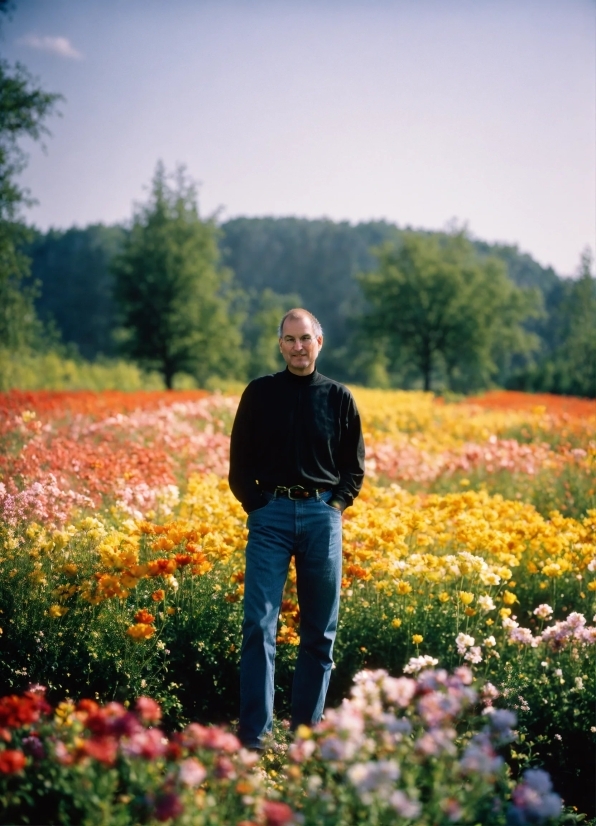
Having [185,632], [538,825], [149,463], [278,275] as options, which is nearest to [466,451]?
[149,463]

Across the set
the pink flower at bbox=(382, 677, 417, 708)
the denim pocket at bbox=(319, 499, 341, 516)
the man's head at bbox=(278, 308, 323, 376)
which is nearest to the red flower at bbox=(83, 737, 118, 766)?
the pink flower at bbox=(382, 677, 417, 708)

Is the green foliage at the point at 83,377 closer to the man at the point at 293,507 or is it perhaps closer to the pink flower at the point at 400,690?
the man at the point at 293,507

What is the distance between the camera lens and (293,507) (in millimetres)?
3355

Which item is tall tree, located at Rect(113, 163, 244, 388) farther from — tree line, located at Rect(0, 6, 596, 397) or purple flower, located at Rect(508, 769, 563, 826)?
purple flower, located at Rect(508, 769, 563, 826)

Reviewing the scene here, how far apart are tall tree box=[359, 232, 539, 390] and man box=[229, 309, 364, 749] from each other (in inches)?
1093

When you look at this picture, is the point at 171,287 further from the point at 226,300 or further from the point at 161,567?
the point at 161,567

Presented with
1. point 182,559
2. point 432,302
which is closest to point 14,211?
point 182,559

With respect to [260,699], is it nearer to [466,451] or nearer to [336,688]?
[336,688]

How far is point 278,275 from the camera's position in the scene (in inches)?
3844

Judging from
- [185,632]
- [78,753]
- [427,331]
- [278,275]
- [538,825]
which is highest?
[278,275]

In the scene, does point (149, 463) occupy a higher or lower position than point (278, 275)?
lower

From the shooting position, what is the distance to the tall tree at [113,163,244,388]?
24812mm

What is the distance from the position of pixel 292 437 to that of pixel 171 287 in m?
22.3

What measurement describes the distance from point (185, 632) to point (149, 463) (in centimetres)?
279
